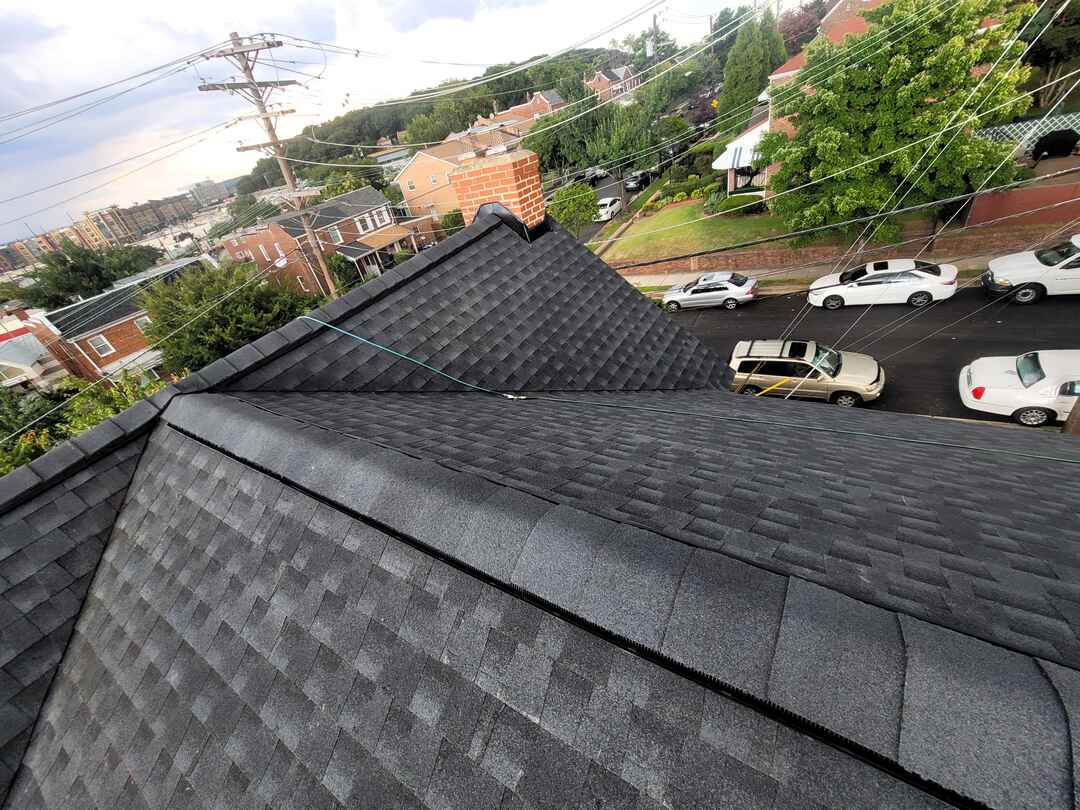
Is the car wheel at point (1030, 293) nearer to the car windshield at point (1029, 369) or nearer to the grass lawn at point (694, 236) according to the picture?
the car windshield at point (1029, 369)

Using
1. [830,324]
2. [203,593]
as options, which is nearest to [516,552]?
[203,593]

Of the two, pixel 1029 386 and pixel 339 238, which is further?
pixel 339 238

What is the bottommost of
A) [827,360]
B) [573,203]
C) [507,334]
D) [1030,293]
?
[1030,293]

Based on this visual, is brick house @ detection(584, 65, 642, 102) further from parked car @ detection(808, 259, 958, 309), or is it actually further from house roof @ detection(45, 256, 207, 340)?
parked car @ detection(808, 259, 958, 309)

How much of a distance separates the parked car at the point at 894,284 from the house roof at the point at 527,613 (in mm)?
11400

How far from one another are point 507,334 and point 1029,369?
10570mm

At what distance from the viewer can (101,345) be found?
26.3 metres

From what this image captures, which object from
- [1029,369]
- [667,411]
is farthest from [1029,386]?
[667,411]

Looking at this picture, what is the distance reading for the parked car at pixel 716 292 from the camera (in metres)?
15.9

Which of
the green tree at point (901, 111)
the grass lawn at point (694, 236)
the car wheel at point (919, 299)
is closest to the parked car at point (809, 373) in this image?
the car wheel at point (919, 299)

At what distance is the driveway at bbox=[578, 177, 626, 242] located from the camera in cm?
2764

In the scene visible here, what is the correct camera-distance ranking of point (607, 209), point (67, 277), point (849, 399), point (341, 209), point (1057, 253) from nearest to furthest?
point (849, 399) → point (1057, 253) → point (607, 209) → point (67, 277) → point (341, 209)

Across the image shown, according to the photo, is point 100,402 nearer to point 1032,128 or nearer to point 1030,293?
point 1030,293

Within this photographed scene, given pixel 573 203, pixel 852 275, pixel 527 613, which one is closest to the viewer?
pixel 527 613
